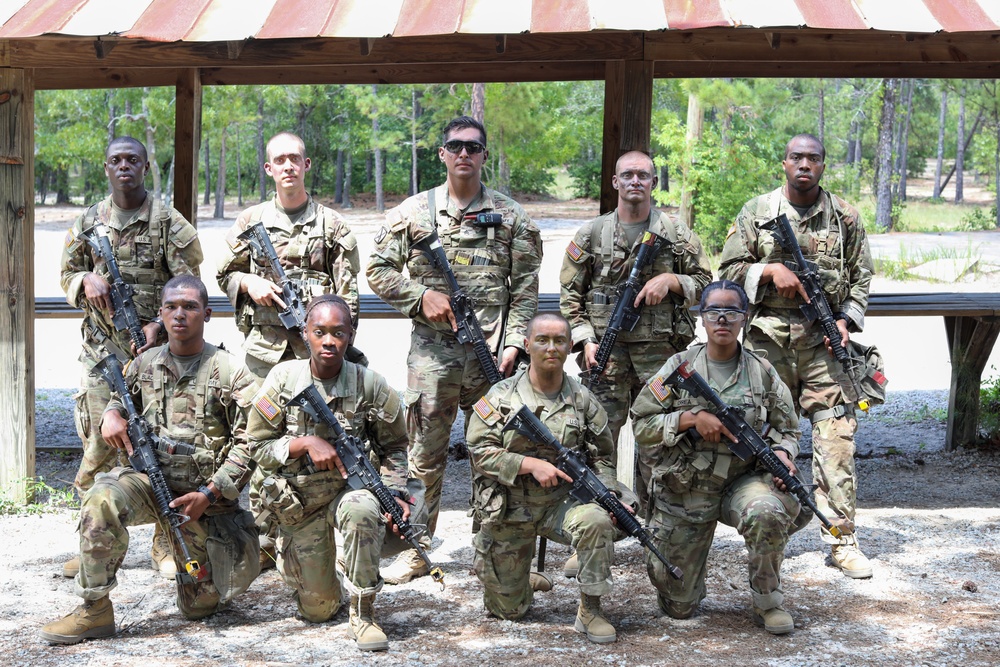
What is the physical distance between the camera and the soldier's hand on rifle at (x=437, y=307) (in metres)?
5.71

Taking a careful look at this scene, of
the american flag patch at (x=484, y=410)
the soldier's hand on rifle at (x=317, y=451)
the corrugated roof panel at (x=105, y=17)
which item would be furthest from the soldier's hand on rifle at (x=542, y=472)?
the corrugated roof panel at (x=105, y=17)

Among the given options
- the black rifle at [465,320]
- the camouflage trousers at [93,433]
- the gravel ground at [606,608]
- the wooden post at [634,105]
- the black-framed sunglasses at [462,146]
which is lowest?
the gravel ground at [606,608]

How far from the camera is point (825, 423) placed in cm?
598

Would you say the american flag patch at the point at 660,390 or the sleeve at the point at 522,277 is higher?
the sleeve at the point at 522,277

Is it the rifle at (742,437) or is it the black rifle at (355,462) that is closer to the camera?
the black rifle at (355,462)

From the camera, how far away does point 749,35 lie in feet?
21.3

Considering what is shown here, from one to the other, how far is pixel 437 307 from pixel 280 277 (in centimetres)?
86

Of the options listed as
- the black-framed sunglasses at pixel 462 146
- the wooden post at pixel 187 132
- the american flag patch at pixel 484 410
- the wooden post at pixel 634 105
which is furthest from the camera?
the wooden post at pixel 187 132

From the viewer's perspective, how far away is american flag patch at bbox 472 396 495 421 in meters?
5.02

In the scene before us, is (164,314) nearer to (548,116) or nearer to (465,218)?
(465,218)

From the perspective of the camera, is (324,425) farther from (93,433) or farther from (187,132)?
(187,132)

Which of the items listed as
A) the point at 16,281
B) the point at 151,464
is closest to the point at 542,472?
the point at 151,464

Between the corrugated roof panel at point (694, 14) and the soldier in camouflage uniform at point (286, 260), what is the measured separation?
83.7 inches

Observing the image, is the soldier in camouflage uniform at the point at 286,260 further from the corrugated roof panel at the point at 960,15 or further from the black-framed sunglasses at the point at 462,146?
the corrugated roof panel at the point at 960,15
